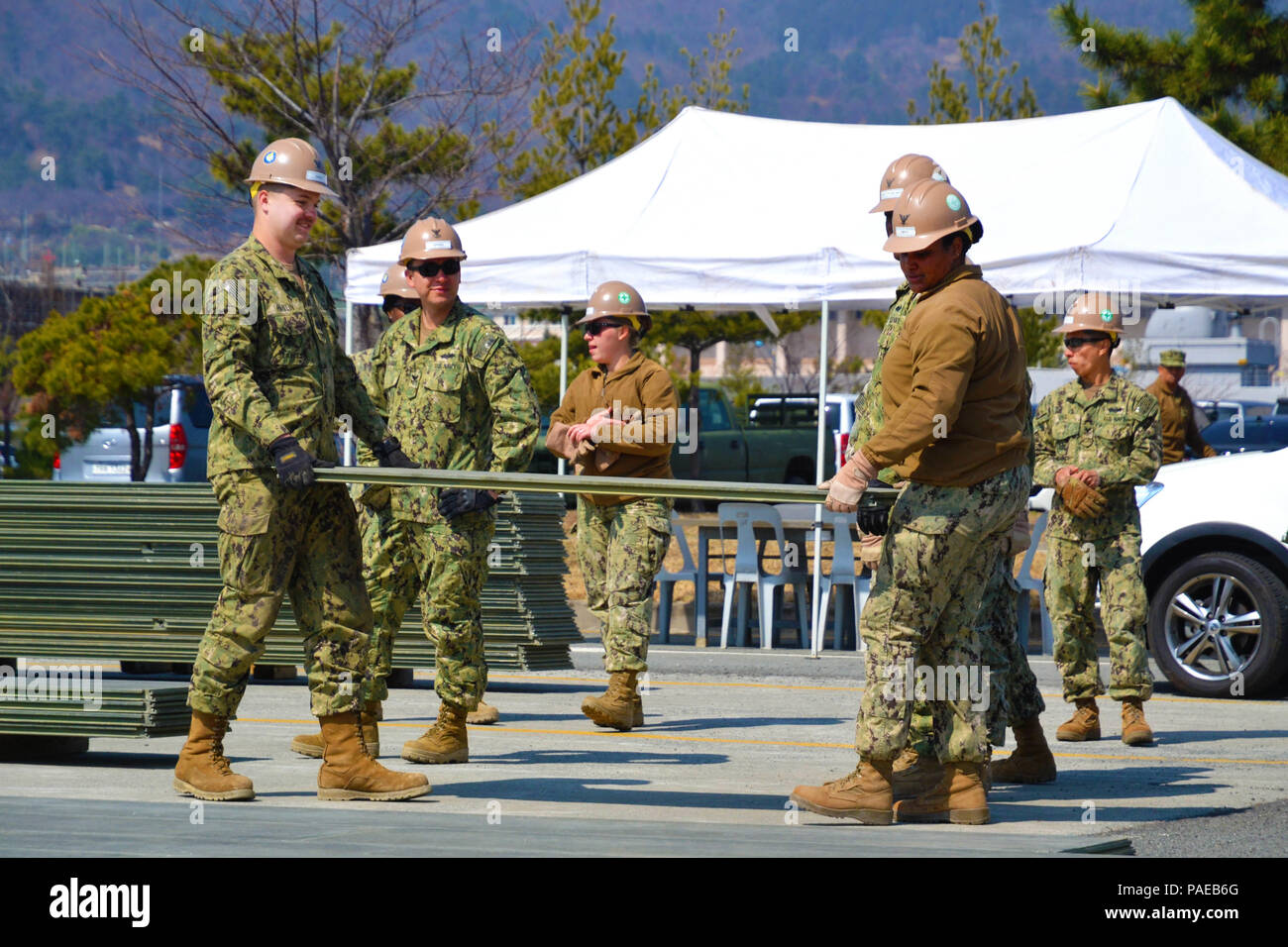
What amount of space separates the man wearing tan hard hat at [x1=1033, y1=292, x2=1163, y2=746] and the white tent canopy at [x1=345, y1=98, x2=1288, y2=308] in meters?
3.48

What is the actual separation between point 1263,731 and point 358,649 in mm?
5281

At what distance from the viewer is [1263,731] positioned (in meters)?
9.34

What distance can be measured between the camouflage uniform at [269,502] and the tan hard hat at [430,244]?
1.14 m

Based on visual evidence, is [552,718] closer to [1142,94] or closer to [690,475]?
[1142,94]

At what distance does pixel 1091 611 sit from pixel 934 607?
2.96 metres

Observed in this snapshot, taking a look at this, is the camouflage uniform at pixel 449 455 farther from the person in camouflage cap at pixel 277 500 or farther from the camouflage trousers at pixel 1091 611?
the camouflage trousers at pixel 1091 611

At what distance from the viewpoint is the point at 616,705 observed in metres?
8.98

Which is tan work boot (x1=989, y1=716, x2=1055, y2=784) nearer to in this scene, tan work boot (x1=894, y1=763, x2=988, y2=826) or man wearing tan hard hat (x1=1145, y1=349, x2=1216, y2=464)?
tan work boot (x1=894, y1=763, x2=988, y2=826)

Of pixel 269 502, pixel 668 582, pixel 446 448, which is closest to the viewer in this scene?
pixel 269 502

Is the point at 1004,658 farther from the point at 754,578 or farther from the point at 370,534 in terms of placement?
the point at 754,578

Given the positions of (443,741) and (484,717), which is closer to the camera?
(443,741)

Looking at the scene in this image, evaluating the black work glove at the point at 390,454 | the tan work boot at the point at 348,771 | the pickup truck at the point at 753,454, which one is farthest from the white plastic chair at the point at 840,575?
the pickup truck at the point at 753,454

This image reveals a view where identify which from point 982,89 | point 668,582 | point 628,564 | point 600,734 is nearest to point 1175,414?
point 668,582
